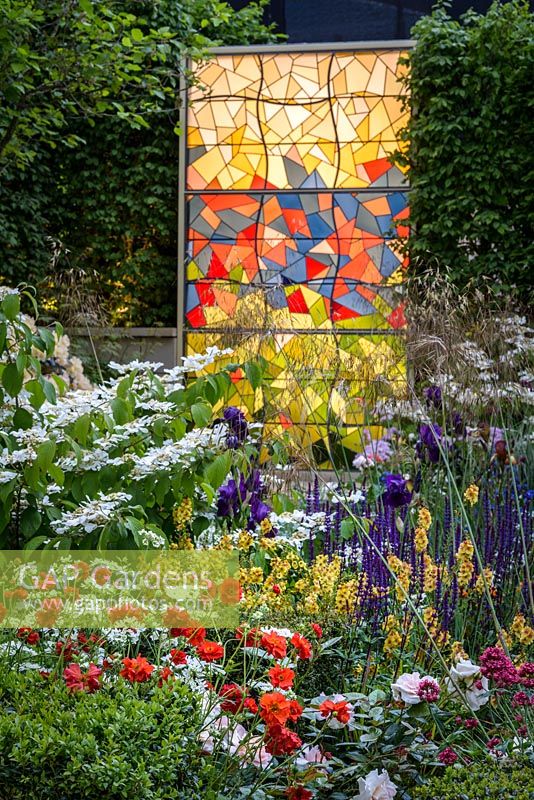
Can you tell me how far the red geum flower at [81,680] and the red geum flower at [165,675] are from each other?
134mm

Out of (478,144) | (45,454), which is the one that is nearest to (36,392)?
(45,454)

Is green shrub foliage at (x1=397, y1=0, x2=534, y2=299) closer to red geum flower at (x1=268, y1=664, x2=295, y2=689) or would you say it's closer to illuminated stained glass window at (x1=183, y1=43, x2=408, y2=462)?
illuminated stained glass window at (x1=183, y1=43, x2=408, y2=462)

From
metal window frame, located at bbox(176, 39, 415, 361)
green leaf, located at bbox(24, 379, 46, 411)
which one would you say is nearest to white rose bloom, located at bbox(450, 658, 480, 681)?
green leaf, located at bbox(24, 379, 46, 411)

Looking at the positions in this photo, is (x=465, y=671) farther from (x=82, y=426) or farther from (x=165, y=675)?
(x=82, y=426)

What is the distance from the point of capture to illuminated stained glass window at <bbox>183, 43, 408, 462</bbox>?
8.32 metres

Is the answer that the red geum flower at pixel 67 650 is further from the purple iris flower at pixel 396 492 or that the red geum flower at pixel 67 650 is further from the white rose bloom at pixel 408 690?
the purple iris flower at pixel 396 492

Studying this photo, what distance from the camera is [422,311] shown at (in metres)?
3.75

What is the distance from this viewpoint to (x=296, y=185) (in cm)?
852

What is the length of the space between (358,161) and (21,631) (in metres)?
6.99

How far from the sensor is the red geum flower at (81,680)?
1790mm

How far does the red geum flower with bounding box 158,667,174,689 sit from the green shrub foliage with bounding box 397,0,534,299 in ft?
20.1

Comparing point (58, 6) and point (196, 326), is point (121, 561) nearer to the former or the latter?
point (58, 6)

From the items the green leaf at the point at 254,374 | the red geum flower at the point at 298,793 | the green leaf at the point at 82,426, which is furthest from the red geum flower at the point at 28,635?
the green leaf at the point at 254,374

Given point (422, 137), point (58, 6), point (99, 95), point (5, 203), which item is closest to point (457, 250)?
point (422, 137)
